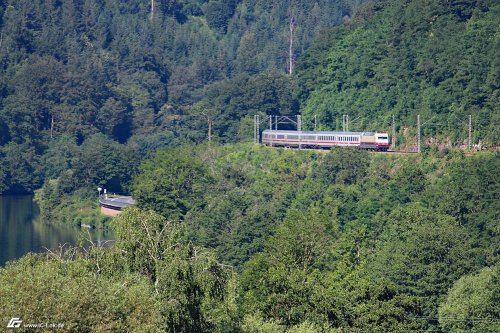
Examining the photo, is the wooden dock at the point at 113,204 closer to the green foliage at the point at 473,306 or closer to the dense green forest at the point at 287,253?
the dense green forest at the point at 287,253

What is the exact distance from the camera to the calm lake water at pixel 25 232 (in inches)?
2685

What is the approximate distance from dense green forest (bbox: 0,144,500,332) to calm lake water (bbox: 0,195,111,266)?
569 centimetres

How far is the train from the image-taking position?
76125 mm

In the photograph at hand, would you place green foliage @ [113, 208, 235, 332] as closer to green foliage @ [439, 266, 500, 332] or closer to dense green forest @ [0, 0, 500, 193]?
green foliage @ [439, 266, 500, 332]

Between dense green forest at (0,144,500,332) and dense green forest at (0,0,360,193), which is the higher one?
dense green forest at (0,0,360,193)

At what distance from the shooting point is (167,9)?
14338 cm

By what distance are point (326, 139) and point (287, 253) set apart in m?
33.0

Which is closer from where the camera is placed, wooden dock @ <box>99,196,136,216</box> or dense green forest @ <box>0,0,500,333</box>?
dense green forest @ <box>0,0,500,333</box>

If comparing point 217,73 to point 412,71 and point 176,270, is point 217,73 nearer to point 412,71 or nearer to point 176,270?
point 412,71

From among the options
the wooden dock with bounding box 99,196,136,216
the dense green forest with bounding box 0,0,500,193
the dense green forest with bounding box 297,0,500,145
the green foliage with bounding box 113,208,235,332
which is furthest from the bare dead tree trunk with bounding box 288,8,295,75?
the green foliage with bounding box 113,208,235,332

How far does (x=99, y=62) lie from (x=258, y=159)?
46.5 metres

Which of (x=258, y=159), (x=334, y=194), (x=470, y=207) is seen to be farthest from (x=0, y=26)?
(x=470, y=207)

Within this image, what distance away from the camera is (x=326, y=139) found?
81938mm

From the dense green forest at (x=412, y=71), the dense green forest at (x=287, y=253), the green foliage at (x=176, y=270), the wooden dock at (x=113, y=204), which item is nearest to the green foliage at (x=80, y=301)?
the dense green forest at (x=287, y=253)
